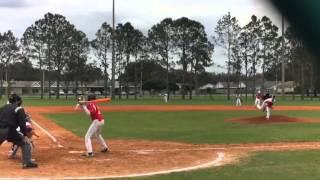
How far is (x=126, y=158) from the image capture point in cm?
1474

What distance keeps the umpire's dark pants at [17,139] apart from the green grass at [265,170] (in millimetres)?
3490

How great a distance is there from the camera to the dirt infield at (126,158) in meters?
12.1

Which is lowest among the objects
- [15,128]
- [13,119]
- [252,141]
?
[252,141]

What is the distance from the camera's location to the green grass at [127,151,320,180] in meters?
10.8

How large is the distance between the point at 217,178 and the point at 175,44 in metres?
83.0

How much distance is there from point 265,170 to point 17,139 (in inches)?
233

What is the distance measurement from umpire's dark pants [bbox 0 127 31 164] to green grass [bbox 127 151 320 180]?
137 inches

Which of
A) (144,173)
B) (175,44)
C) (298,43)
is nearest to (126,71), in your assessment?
(175,44)

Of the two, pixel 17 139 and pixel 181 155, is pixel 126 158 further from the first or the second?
pixel 17 139

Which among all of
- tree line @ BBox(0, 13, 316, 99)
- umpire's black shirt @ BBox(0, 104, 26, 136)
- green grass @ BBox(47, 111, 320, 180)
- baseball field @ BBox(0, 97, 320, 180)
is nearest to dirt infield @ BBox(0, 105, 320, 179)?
baseball field @ BBox(0, 97, 320, 180)

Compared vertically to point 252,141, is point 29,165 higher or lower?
higher

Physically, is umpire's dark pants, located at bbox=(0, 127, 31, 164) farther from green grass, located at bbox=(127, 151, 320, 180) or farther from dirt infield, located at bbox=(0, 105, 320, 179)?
green grass, located at bbox=(127, 151, 320, 180)

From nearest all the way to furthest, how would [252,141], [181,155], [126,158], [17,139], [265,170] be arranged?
[265,170] → [17,139] → [126,158] → [181,155] → [252,141]

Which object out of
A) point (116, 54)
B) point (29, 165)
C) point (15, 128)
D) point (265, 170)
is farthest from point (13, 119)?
point (116, 54)
